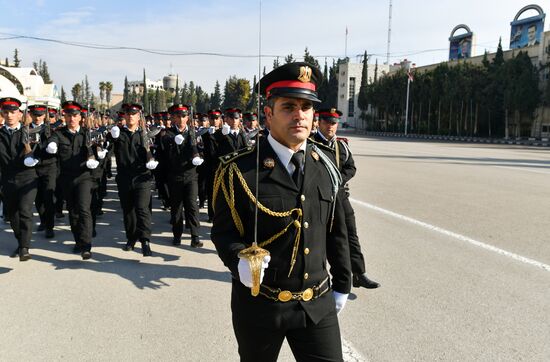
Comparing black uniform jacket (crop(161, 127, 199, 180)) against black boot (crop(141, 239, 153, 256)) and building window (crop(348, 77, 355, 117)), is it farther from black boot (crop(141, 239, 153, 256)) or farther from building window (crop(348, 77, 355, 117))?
building window (crop(348, 77, 355, 117))

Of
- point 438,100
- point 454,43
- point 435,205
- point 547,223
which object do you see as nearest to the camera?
point 547,223

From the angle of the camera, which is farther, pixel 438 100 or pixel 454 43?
pixel 454 43

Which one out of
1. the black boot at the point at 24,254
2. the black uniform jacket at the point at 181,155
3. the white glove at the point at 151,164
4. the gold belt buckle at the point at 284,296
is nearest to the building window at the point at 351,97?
the black uniform jacket at the point at 181,155

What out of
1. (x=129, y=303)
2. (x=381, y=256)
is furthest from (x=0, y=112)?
(x=381, y=256)

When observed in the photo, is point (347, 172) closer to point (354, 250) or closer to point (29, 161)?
point (354, 250)

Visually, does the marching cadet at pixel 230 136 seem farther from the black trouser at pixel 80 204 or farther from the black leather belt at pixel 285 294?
the black leather belt at pixel 285 294

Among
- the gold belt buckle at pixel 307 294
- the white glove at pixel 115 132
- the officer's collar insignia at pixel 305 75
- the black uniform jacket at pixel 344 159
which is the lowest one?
the gold belt buckle at pixel 307 294

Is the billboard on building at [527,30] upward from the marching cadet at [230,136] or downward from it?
upward

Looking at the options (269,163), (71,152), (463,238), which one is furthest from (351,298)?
(71,152)

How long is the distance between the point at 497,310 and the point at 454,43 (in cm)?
7332

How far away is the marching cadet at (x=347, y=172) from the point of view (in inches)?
180

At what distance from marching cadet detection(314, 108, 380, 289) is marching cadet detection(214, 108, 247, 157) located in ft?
9.99

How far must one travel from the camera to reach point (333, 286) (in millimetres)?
2414

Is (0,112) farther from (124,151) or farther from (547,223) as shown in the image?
(547,223)
